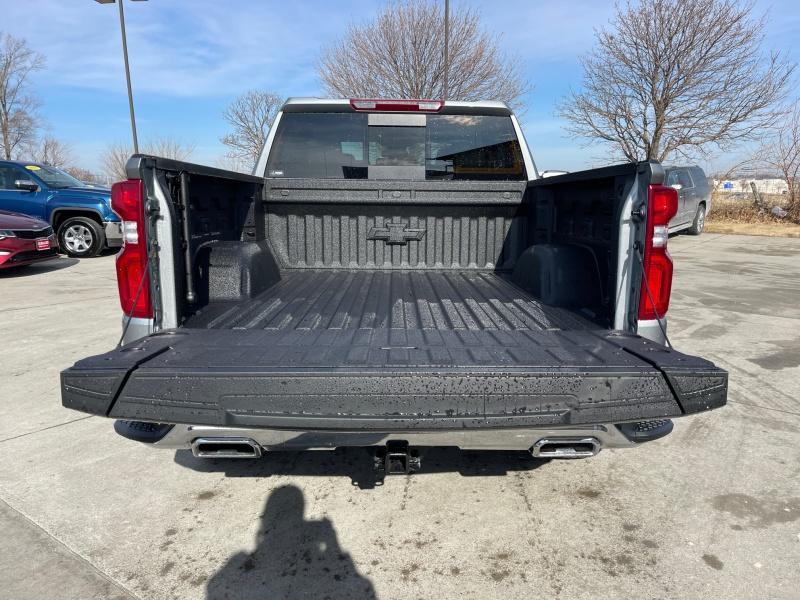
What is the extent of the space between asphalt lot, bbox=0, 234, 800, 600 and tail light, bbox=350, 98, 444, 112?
259 centimetres

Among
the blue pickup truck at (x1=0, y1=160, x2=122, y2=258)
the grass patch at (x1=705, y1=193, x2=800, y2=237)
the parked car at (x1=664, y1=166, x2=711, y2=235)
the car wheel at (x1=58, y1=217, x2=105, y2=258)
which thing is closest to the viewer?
the blue pickup truck at (x1=0, y1=160, x2=122, y2=258)

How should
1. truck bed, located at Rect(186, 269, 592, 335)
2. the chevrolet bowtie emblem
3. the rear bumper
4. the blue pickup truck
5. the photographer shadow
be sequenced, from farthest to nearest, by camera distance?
the blue pickup truck, the chevrolet bowtie emblem, truck bed, located at Rect(186, 269, 592, 335), the photographer shadow, the rear bumper

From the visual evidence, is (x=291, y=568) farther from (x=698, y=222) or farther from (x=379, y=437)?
(x=698, y=222)

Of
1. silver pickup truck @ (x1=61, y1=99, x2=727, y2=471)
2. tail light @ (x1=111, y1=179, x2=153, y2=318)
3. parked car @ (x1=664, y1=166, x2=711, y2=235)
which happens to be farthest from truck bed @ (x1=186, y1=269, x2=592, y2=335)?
parked car @ (x1=664, y1=166, x2=711, y2=235)

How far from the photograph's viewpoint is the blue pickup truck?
35.8ft

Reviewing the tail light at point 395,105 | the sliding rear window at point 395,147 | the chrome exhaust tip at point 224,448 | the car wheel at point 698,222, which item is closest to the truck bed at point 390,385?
the chrome exhaust tip at point 224,448

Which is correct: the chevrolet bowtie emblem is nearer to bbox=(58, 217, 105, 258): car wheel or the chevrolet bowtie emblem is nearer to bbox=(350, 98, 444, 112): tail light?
bbox=(350, 98, 444, 112): tail light

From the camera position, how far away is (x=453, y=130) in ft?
13.6

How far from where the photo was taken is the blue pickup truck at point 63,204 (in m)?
10.9

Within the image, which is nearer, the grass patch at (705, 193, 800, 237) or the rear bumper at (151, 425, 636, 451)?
the rear bumper at (151, 425, 636, 451)

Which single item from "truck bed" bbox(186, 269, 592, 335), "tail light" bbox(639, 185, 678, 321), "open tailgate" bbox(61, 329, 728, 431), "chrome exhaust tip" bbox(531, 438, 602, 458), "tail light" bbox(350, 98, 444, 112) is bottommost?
"chrome exhaust tip" bbox(531, 438, 602, 458)

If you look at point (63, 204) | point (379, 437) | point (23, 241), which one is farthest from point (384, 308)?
point (63, 204)

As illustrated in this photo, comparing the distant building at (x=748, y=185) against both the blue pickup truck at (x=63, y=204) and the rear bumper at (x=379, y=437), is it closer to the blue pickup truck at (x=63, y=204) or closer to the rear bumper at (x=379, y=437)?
the blue pickup truck at (x=63, y=204)

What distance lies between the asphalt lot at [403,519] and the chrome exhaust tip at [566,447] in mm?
512
